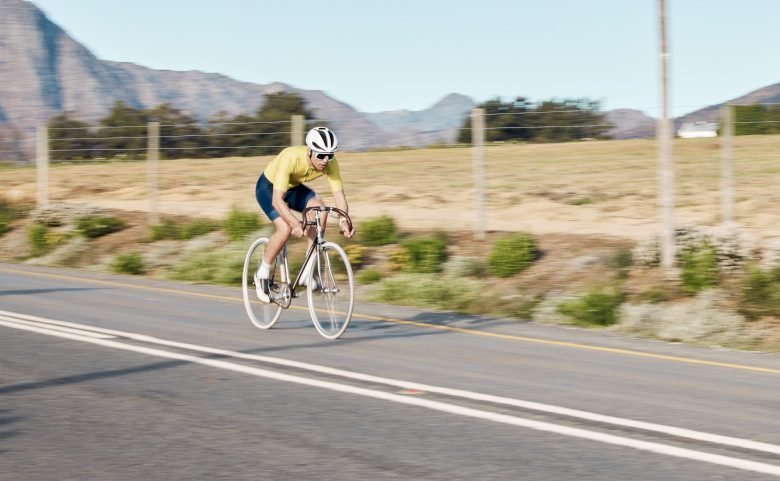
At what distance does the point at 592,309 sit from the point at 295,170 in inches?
170

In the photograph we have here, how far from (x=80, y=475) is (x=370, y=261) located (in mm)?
11957

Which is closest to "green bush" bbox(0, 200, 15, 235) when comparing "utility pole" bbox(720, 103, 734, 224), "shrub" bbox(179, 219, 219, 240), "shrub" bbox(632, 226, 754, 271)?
"shrub" bbox(179, 219, 219, 240)

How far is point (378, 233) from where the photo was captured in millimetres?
17922

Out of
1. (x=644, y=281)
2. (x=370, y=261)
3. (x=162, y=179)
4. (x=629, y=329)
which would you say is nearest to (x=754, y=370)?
(x=629, y=329)

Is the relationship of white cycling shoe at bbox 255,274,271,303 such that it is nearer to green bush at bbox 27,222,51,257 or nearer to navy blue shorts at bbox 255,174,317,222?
navy blue shorts at bbox 255,174,317,222

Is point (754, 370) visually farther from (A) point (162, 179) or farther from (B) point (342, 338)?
(A) point (162, 179)

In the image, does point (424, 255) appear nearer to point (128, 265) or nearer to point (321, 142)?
point (128, 265)

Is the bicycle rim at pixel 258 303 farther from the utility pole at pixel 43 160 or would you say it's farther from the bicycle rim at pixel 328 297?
the utility pole at pixel 43 160

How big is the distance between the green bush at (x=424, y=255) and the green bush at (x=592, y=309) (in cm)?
350

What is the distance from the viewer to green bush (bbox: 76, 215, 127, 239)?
22.0m

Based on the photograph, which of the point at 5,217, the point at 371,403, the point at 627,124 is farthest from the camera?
the point at 627,124

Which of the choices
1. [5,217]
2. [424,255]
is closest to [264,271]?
[424,255]

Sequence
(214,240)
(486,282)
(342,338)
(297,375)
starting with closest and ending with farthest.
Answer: (297,375), (342,338), (486,282), (214,240)

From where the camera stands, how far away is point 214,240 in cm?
1984
